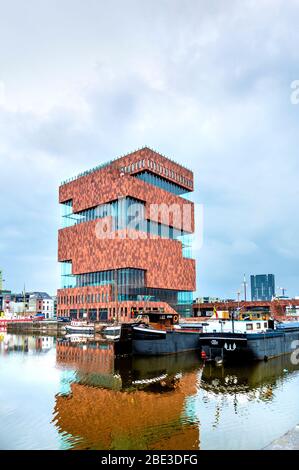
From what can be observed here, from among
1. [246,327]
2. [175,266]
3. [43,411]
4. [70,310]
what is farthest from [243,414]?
[70,310]

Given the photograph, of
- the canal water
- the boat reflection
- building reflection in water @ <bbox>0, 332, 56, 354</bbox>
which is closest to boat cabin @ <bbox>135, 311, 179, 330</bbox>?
the canal water

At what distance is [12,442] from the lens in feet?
61.3

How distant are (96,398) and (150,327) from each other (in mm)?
20029

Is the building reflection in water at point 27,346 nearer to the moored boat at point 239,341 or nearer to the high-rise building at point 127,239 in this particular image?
the moored boat at point 239,341

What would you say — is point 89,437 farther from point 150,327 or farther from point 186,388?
point 150,327

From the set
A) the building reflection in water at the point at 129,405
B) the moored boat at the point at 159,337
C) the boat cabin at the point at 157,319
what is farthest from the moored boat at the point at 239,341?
the boat cabin at the point at 157,319

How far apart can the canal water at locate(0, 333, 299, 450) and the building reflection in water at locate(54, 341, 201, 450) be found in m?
0.05

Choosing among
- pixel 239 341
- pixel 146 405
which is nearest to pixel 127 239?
pixel 239 341

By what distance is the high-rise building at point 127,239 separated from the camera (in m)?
110

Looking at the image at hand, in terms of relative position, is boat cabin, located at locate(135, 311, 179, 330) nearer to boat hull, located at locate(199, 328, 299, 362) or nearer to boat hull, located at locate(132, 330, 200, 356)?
boat hull, located at locate(132, 330, 200, 356)

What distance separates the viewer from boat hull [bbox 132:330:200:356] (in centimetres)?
4616

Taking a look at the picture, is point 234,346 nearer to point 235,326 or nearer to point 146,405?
→ point 235,326

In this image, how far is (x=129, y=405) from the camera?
25.8m

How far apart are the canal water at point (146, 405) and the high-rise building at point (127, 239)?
63986 millimetres
